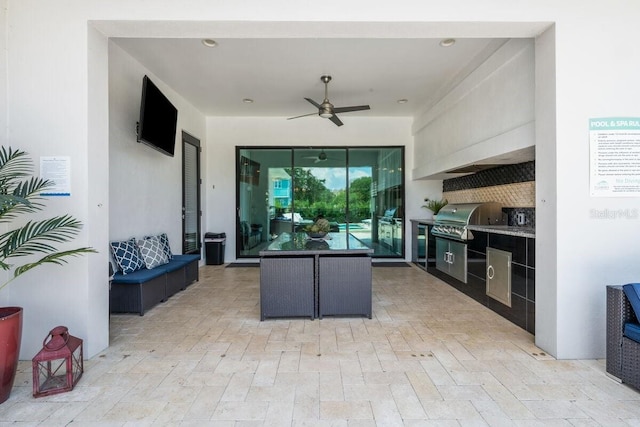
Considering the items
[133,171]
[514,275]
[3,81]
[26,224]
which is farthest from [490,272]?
[3,81]

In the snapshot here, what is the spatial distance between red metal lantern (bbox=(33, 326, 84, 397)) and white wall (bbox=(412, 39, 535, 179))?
399cm

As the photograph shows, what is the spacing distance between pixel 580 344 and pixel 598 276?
543 mm

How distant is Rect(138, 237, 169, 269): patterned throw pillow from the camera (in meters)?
4.16

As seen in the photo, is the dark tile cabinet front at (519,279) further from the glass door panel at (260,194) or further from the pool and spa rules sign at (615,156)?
the glass door panel at (260,194)

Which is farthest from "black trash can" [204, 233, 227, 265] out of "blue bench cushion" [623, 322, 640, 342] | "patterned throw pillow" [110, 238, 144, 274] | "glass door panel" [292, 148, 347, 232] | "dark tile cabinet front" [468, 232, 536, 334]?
"blue bench cushion" [623, 322, 640, 342]

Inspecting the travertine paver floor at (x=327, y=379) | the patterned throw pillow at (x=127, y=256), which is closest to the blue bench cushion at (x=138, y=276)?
the patterned throw pillow at (x=127, y=256)

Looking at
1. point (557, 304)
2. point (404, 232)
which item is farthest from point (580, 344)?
point (404, 232)

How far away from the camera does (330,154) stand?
724cm

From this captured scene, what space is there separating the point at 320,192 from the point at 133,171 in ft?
12.5

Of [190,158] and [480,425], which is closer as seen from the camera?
[480,425]

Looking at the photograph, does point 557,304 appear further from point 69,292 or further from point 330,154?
point 330,154

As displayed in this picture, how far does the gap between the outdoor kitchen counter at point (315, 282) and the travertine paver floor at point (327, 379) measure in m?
0.13

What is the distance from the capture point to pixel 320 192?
7.31 metres

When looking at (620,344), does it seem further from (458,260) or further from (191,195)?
(191,195)
